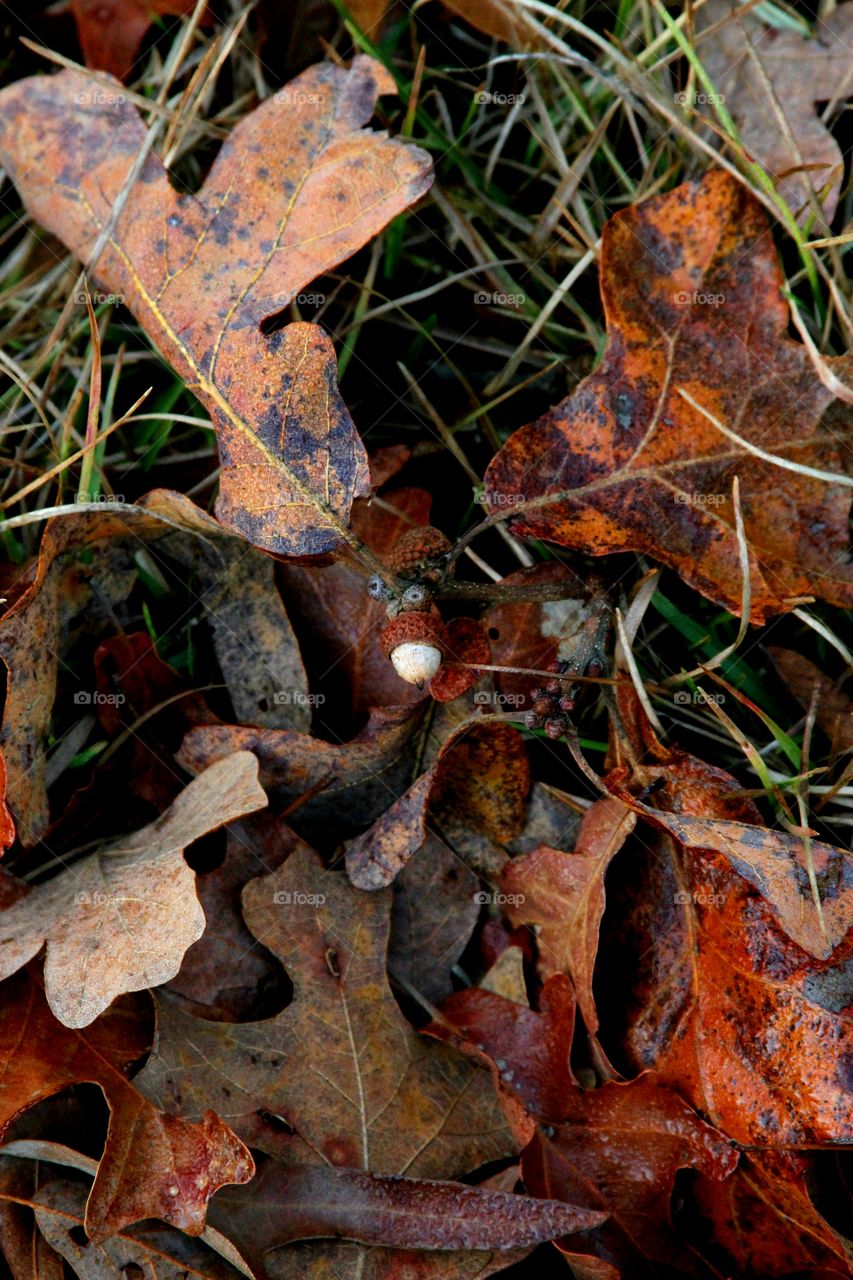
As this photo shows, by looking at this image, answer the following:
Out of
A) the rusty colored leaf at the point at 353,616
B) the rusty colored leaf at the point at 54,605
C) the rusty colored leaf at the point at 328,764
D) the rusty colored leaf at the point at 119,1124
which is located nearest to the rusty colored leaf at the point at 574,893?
the rusty colored leaf at the point at 328,764

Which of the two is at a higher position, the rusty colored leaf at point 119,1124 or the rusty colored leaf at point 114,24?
the rusty colored leaf at point 114,24

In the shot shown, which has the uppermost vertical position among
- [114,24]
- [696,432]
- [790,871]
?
[114,24]

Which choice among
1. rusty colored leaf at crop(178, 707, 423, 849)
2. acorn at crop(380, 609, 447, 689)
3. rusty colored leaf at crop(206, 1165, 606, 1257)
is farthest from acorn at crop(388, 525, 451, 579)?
A: rusty colored leaf at crop(206, 1165, 606, 1257)

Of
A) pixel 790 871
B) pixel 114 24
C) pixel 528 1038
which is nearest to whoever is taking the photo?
pixel 790 871

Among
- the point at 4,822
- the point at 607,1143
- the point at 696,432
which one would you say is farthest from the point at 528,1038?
the point at 696,432

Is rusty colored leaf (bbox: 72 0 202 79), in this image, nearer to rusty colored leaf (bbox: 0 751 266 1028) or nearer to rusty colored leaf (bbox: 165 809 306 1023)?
rusty colored leaf (bbox: 0 751 266 1028)

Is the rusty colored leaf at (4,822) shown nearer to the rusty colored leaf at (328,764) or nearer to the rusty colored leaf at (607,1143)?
the rusty colored leaf at (328,764)

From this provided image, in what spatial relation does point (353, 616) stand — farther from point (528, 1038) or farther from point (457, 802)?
point (528, 1038)
